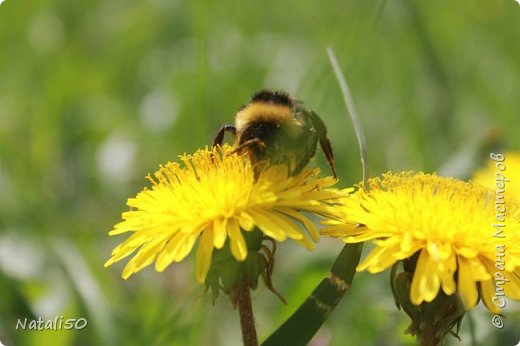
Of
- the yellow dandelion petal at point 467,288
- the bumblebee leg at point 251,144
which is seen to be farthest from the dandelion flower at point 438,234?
the bumblebee leg at point 251,144

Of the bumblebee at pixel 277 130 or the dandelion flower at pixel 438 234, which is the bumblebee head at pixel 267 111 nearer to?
the bumblebee at pixel 277 130

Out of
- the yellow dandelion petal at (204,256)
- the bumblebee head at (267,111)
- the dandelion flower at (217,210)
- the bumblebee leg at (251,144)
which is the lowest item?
the yellow dandelion petal at (204,256)

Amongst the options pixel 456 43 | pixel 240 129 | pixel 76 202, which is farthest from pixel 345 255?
pixel 456 43

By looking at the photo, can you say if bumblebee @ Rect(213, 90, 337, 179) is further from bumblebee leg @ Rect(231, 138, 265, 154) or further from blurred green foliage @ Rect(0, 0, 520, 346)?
blurred green foliage @ Rect(0, 0, 520, 346)

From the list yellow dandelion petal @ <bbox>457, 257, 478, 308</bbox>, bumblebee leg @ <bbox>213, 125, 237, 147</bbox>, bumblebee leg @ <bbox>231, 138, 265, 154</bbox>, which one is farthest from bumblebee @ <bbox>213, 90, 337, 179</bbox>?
yellow dandelion petal @ <bbox>457, 257, 478, 308</bbox>

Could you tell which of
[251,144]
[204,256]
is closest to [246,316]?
[204,256]

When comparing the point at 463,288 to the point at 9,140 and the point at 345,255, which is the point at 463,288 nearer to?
the point at 345,255
